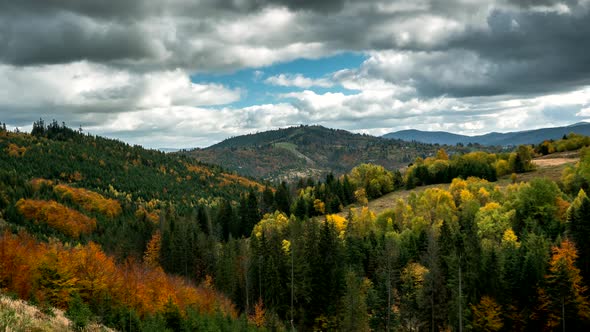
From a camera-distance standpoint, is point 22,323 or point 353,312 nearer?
point 22,323

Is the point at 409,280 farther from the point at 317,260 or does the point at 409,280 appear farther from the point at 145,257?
the point at 145,257

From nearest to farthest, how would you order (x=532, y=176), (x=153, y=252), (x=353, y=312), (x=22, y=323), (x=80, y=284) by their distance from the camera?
(x=22, y=323) < (x=80, y=284) < (x=353, y=312) < (x=153, y=252) < (x=532, y=176)

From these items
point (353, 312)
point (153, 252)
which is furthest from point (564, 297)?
point (153, 252)

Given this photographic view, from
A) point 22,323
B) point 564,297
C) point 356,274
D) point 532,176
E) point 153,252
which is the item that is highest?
point 22,323

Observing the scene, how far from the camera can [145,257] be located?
114062 millimetres

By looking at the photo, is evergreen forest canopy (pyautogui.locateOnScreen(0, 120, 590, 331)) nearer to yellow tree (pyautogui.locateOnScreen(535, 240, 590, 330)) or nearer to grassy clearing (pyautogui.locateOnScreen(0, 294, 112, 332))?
yellow tree (pyautogui.locateOnScreen(535, 240, 590, 330))

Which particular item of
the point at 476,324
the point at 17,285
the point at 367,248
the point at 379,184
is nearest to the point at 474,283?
the point at 476,324

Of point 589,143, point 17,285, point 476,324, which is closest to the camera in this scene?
point 17,285

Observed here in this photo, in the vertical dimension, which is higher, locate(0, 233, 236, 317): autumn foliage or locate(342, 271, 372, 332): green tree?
locate(0, 233, 236, 317): autumn foliage

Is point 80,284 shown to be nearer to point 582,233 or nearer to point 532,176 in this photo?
point 582,233

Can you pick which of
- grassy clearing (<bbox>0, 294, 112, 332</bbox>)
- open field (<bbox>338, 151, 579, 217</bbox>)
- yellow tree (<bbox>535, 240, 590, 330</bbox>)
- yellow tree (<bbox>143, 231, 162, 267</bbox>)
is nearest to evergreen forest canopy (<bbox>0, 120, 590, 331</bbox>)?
yellow tree (<bbox>535, 240, 590, 330</bbox>)

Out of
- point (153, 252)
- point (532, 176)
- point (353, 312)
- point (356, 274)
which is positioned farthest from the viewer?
point (532, 176)

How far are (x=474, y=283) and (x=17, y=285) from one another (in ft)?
212

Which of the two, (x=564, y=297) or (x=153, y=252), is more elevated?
(x=564, y=297)
